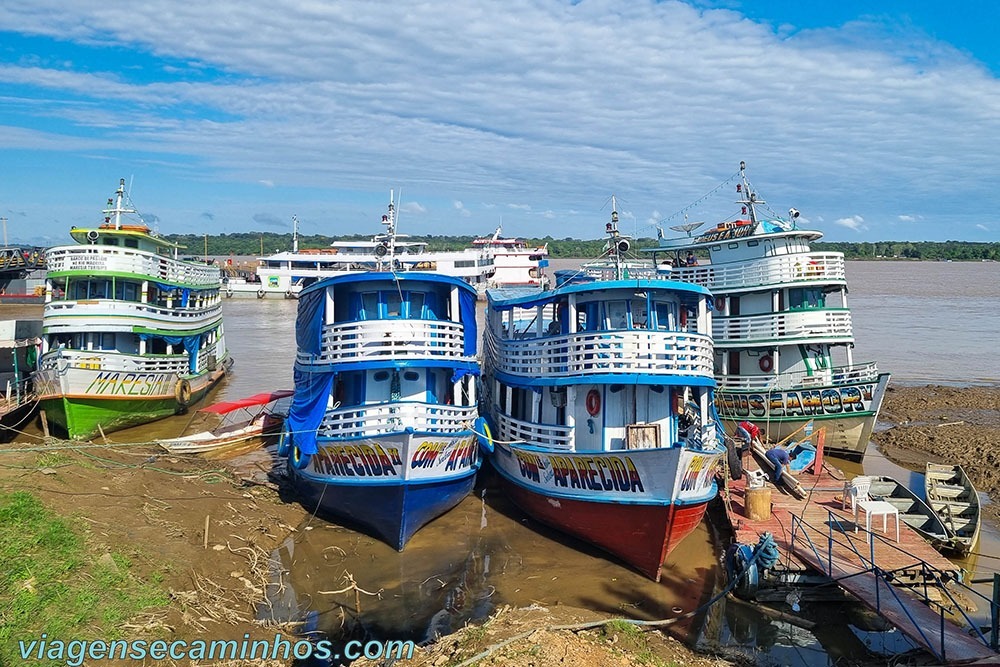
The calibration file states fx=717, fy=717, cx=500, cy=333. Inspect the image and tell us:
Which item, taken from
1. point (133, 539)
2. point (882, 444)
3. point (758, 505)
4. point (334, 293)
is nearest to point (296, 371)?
point (334, 293)

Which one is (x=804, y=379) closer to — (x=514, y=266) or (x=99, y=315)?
(x=99, y=315)

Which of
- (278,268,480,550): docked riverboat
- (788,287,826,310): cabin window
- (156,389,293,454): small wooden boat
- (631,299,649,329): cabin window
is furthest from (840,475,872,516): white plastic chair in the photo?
(156,389,293,454): small wooden boat

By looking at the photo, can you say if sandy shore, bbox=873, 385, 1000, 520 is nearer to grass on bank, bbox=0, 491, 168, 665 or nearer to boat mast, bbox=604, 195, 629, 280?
boat mast, bbox=604, 195, 629, 280

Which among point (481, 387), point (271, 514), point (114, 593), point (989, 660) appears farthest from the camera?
point (481, 387)

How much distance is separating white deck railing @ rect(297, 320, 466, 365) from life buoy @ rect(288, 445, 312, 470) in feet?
6.68

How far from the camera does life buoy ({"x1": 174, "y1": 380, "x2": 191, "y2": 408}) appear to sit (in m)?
22.0

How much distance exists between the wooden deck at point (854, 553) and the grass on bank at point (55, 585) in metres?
9.33

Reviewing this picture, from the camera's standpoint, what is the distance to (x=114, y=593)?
869cm

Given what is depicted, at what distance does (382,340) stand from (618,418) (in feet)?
15.2

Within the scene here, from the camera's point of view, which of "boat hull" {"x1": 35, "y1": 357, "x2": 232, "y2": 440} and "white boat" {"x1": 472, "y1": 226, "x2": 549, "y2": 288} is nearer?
"boat hull" {"x1": 35, "y1": 357, "x2": 232, "y2": 440}

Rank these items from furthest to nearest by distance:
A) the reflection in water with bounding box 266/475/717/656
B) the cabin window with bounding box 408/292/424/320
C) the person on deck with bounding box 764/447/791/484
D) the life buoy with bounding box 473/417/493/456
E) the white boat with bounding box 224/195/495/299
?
the white boat with bounding box 224/195/495/299 → the person on deck with bounding box 764/447/791/484 → the life buoy with bounding box 473/417/493/456 → the cabin window with bounding box 408/292/424/320 → the reflection in water with bounding box 266/475/717/656

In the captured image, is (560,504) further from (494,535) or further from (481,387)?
(481,387)

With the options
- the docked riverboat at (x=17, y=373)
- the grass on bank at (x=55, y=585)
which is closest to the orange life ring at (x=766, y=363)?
the grass on bank at (x=55, y=585)

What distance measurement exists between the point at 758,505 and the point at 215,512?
10037 mm
